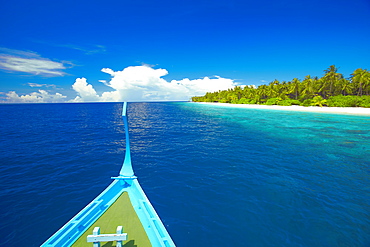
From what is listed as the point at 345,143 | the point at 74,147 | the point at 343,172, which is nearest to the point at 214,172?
the point at 343,172

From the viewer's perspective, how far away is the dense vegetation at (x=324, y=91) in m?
67.2

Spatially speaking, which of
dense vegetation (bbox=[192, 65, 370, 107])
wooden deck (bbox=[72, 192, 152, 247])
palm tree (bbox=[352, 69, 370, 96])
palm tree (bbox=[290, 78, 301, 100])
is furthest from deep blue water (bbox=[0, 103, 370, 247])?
palm tree (bbox=[290, 78, 301, 100])

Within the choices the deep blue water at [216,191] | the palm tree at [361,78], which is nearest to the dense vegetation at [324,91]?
the palm tree at [361,78]

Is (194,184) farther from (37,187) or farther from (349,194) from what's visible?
(37,187)

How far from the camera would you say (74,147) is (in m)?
19.2

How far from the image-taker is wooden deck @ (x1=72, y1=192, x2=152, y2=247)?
15.9ft

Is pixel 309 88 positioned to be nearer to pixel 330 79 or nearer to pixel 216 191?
pixel 330 79

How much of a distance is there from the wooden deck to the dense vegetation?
3360 inches

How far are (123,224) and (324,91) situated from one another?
11162 cm

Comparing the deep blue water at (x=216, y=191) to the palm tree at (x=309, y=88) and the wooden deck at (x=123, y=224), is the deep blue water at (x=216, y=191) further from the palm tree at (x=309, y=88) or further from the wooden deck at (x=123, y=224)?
the palm tree at (x=309, y=88)

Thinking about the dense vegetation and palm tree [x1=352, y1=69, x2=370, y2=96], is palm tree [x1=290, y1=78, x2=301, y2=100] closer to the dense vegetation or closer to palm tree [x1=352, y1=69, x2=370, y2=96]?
the dense vegetation

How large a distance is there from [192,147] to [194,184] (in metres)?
8.90

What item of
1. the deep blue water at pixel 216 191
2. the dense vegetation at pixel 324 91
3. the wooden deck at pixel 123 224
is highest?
the dense vegetation at pixel 324 91

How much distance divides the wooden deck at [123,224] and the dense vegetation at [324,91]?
85340mm
